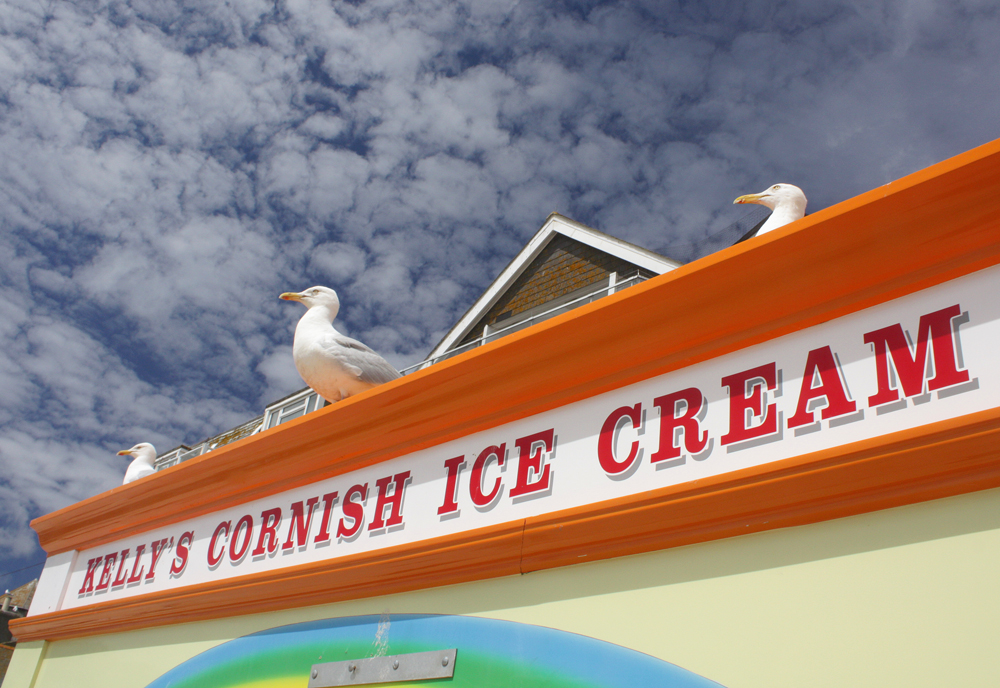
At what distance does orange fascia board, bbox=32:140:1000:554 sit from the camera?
8.17ft

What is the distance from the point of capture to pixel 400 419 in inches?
154

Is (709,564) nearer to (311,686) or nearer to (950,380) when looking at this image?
(950,380)

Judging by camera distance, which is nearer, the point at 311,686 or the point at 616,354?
the point at 616,354

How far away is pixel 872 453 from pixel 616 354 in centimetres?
112

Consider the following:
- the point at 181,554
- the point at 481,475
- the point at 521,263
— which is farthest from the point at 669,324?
the point at 521,263

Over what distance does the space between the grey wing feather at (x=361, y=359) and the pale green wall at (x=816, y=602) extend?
1.78 meters

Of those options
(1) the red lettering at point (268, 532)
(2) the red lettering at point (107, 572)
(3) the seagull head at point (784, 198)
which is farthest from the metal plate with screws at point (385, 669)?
(3) the seagull head at point (784, 198)

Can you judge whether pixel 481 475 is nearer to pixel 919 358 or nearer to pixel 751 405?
pixel 751 405

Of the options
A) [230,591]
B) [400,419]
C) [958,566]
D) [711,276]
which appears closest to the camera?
[958,566]

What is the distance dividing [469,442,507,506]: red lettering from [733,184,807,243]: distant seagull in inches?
65.8

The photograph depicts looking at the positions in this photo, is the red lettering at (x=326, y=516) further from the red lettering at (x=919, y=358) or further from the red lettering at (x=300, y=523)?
the red lettering at (x=919, y=358)

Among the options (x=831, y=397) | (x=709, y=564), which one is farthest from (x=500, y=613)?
(x=831, y=397)

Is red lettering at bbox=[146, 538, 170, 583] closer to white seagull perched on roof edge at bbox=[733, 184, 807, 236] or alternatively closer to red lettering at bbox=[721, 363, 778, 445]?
red lettering at bbox=[721, 363, 778, 445]

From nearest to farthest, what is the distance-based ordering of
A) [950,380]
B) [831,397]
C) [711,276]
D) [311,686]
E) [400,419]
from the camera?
[950,380] → [831,397] → [711,276] → [311,686] → [400,419]
